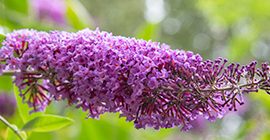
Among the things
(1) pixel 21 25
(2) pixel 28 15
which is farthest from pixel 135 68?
(2) pixel 28 15

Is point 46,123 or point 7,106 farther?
→ point 7,106

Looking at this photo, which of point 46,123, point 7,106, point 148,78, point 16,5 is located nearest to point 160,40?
point 16,5

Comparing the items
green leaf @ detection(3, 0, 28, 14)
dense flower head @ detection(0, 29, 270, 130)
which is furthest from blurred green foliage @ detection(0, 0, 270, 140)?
dense flower head @ detection(0, 29, 270, 130)

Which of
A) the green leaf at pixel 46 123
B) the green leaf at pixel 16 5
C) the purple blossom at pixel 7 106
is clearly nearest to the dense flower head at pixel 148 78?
the green leaf at pixel 46 123

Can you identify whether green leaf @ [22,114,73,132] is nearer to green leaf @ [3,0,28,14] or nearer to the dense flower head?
the dense flower head

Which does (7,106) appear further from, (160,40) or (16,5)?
(160,40)

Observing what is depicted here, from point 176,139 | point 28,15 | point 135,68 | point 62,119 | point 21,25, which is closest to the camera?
point 135,68

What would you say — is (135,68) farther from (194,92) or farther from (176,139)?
(176,139)

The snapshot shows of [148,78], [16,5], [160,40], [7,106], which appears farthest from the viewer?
[160,40]

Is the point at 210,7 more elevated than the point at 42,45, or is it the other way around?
the point at 210,7
